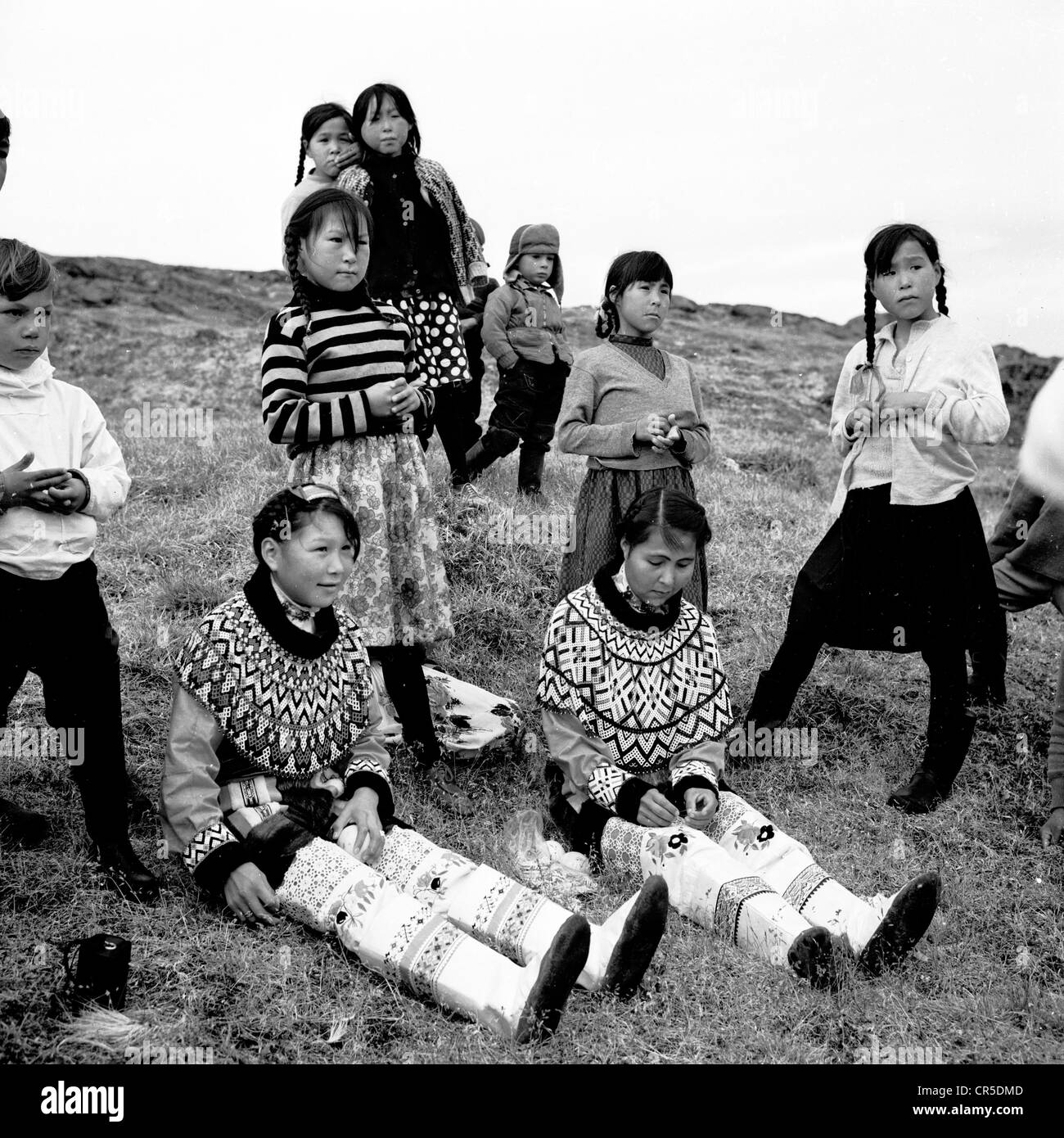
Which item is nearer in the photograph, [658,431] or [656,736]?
[656,736]

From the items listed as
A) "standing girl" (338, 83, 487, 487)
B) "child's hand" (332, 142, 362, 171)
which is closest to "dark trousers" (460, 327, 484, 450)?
"standing girl" (338, 83, 487, 487)

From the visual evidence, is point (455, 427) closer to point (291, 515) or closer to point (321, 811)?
point (291, 515)

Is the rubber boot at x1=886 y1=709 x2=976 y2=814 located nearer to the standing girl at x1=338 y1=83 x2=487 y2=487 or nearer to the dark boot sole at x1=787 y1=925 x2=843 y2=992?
the dark boot sole at x1=787 y1=925 x2=843 y2=992

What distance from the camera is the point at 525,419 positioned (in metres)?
6.12

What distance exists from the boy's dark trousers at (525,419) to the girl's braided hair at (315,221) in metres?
2.42

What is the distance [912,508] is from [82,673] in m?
2.68

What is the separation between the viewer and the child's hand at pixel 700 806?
3.22 metres

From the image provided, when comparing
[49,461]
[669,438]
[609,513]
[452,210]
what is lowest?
[609,513]

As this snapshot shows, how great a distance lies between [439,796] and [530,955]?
1209 millimetres

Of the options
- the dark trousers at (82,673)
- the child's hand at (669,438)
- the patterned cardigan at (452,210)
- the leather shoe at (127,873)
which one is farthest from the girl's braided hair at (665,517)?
the patterned cardigan at (452,210)

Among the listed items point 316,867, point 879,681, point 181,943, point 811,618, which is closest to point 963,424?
point 811,618

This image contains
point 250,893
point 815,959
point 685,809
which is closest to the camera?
point 815,959

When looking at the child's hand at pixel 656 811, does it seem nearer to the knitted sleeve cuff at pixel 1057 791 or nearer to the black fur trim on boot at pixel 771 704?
the black fur trim on boot at pixel 771 704

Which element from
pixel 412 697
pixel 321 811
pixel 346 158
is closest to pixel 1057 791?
pixel 412 697
